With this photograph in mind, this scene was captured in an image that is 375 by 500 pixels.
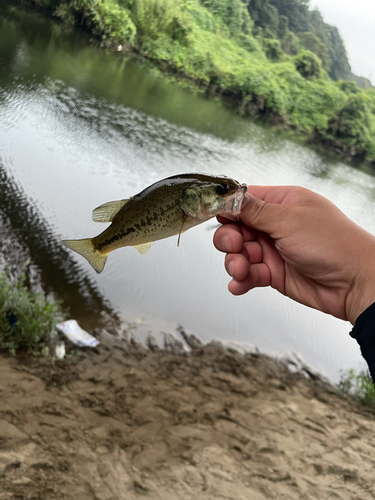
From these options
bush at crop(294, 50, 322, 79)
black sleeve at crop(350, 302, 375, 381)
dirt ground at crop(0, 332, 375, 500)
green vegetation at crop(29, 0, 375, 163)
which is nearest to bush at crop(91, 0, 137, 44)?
green vegetation at crop(29, 0, 375, 163)

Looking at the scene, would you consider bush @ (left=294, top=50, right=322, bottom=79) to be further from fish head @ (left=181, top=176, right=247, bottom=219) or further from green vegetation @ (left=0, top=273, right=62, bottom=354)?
fish head @ (left=181, top=176, right=247, bottom=219)

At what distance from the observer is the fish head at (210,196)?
1.72 metres

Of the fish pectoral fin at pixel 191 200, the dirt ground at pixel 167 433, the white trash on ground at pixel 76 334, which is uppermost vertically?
the fish pectoral fin at pixel 191 200

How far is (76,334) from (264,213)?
389cm

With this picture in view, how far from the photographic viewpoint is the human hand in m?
1.99

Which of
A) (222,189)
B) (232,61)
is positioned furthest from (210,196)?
(232,61)

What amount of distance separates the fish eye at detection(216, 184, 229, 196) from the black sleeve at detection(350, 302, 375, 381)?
3.03 feet

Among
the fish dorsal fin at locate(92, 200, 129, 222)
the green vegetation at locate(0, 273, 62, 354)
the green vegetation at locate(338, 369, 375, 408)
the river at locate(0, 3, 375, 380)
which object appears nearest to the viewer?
the fish dorsal fin at locate(92, 200, 129, 222)

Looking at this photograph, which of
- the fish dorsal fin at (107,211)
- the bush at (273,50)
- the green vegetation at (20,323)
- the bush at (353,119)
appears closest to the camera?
the fish dorsal fin at (107,211)

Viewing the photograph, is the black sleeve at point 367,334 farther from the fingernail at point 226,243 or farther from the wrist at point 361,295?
the fingernail at point 226,243

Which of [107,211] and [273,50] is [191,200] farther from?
[273,50]

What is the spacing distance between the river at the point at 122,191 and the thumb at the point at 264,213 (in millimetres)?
4289

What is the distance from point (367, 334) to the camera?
5.94ft

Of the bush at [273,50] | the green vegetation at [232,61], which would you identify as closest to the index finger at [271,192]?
the green vegetation at [232,61]
